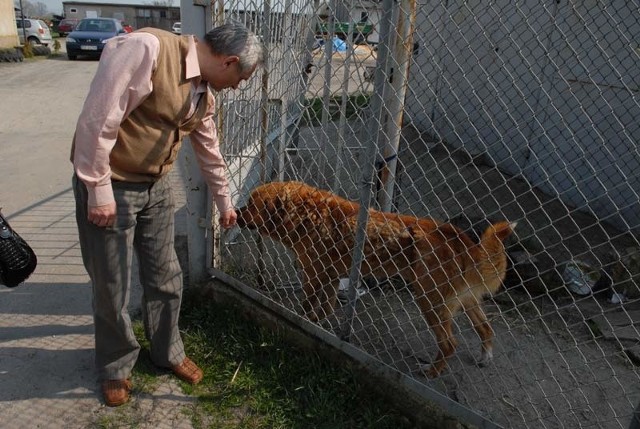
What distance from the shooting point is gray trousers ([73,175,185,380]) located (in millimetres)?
2508

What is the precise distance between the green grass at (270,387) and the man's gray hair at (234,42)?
1821mm

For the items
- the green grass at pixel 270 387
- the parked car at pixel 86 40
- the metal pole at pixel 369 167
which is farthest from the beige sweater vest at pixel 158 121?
the parked car at pixel 86 40

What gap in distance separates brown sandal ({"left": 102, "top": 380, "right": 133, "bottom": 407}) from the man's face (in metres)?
1.79

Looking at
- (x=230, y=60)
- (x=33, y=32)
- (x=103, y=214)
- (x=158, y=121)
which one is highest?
(x=230, y=60)

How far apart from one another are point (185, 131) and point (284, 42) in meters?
2.40

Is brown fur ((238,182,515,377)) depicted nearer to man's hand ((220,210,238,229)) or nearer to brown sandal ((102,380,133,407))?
man's hand ((220,210,238,229))

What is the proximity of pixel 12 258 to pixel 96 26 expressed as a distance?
24710 mm

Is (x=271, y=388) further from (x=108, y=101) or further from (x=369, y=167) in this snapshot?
(x=108, y=101)

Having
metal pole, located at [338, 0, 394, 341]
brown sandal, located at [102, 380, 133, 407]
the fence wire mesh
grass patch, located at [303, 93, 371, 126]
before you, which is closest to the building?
grass patch, located at [303, 93, 371, 126]

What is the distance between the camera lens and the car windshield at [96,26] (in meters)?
23.7

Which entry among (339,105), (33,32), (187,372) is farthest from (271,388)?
(33,32)

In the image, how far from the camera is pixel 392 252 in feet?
10.6

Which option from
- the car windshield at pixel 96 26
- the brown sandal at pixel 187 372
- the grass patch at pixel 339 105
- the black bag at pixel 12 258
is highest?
the grass patch at pixel 339 105

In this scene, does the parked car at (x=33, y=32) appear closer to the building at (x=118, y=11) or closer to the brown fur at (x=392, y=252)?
the building at (x=118, y=11)
